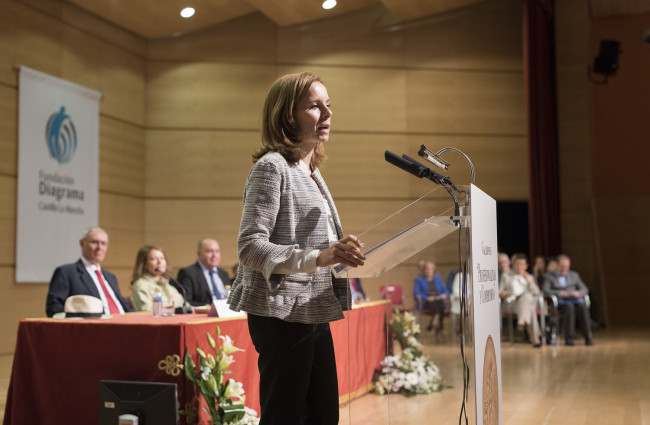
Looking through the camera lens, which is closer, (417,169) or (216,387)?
(417,169)

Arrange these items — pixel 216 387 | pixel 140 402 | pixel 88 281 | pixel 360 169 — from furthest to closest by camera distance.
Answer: pixel 360 169, pixel 88 281, pixel 216 387, pixel 140 402

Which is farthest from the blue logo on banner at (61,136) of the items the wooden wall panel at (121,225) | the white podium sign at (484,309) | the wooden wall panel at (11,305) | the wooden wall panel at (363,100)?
the white podium sign at (484,309)

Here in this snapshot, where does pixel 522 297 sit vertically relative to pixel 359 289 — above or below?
below

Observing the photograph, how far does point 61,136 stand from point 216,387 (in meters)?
5.84

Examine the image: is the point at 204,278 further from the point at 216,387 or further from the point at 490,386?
the point at 490,386

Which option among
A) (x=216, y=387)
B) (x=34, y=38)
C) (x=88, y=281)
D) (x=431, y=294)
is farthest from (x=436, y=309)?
(x=34, y=38)

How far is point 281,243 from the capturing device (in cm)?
174

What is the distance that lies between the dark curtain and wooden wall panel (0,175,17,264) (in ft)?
23.5

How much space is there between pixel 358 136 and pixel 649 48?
5.75 metres

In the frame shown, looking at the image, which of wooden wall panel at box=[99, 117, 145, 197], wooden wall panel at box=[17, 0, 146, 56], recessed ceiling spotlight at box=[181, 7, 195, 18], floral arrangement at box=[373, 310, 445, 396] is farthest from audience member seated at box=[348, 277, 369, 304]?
recessed ceiling spotlight at box=[181, 7, 195, 18]

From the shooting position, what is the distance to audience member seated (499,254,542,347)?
8906 millimetres

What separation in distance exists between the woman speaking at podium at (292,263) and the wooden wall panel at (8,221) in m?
6.62

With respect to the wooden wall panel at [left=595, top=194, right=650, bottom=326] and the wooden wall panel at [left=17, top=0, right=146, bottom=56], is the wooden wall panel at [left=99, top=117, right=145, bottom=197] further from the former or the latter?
the wooden wall panel at [left=595, top=194, right=650, bottom=326]

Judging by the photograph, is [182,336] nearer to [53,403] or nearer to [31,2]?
[53,403]
